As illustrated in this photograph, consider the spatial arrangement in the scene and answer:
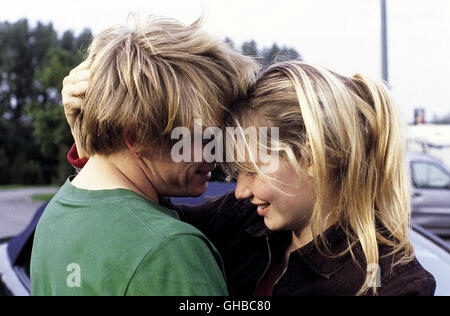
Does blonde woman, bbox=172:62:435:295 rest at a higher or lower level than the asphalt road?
higher

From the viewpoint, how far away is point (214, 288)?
903mm

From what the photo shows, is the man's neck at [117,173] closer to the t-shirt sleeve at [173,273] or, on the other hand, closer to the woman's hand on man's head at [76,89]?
the woman's hand on man's head at [76,89]

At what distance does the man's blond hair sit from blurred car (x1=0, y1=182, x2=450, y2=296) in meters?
1.13

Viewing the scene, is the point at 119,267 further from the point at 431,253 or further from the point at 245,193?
the point at 431,253

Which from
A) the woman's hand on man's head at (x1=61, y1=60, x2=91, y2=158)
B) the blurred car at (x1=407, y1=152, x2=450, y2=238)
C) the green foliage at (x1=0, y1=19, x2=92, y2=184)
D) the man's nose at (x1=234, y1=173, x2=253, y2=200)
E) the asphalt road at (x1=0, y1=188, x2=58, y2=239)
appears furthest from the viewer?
the green foliage at (x1=0, y1=19, x2=92, y2=184)

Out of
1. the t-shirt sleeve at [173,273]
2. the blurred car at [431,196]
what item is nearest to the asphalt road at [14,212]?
the blurred car at [431,196]

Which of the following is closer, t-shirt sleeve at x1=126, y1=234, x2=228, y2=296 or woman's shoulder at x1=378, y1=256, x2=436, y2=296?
t-shirt sleeve at x1=126, y1=234, x2=228, y2=296

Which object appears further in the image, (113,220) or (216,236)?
(216,236)

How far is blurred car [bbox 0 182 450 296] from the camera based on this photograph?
76.5 inches

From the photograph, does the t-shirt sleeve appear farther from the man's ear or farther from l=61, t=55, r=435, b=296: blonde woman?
l=61, t=55, r=435, b=296: blonde woman

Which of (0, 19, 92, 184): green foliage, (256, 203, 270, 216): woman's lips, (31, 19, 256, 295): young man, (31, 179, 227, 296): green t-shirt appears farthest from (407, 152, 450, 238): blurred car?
(0, 19, 92, 184): green foliage
